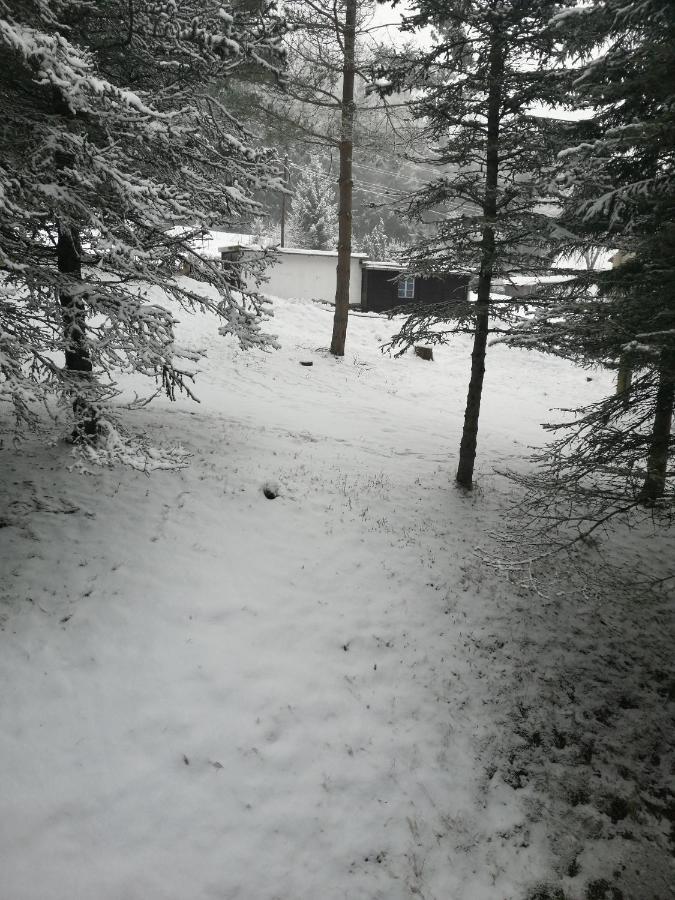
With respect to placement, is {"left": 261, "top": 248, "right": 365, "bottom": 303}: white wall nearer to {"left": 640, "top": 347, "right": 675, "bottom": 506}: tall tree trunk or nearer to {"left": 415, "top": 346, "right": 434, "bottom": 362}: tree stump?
{"left": 415, "top": 346, "right": 434, "bottom": 362}: tree stump

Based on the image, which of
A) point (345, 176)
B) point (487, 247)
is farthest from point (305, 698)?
point (345, 176)

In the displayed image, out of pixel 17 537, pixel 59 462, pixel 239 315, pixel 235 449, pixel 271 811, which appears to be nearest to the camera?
pixel 271 811

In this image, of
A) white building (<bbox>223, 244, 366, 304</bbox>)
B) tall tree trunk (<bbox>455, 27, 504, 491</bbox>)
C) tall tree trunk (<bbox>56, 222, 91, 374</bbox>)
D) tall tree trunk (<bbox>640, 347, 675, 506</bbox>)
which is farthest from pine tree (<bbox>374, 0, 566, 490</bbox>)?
white building (<bbox>223, 244, 366, 304</bbox>)

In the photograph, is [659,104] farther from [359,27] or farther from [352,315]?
[352,315]

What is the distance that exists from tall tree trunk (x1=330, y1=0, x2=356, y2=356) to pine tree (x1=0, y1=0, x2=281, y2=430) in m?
9.01

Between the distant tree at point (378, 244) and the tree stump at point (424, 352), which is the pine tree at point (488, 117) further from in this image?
the distant tree at point (378, 244)

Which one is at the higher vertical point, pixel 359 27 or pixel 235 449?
pixel 359 27

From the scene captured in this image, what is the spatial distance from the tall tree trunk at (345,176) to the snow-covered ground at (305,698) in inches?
413

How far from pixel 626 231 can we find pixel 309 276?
88.8 feet

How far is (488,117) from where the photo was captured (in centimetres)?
856

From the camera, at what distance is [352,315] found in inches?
1060

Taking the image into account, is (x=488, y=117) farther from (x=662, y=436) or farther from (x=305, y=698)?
(x=305, y=698)

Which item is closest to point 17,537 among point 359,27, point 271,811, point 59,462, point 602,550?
point 59,462

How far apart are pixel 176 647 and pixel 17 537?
2.57 meters
